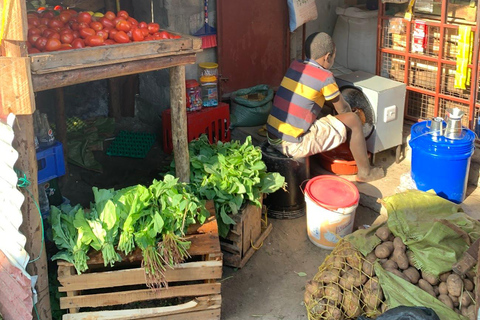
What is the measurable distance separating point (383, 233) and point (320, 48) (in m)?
2.19

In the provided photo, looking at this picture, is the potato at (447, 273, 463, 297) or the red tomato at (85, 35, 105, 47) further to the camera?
the red tomato at (85, 35, 105, 47)

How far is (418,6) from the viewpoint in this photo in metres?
7.02

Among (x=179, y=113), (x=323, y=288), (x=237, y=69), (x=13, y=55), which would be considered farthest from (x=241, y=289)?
(x=237, y=69)

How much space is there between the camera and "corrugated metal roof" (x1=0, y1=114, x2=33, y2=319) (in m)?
4.20

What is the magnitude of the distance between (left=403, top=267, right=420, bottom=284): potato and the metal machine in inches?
93.1

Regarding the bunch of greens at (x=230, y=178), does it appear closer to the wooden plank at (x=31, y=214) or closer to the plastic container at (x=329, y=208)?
the plastic container at (x=329, y=208)

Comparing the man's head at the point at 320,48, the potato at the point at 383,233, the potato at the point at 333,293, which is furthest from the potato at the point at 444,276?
the man's head at the point at 320,48

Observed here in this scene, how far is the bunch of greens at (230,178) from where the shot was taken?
5.41 metres

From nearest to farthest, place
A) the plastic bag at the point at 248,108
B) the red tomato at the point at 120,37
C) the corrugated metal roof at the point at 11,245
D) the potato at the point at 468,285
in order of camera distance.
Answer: the corrugated metal roof at the point at 11,245 → the potato at the point at 468,285 → the red tomato at the point at 120,37 → the plastic bag at the point at 248,108

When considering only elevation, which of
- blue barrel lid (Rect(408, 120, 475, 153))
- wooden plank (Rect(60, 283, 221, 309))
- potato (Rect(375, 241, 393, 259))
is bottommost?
wooden plank (Rect(60, 283, 221, 309))

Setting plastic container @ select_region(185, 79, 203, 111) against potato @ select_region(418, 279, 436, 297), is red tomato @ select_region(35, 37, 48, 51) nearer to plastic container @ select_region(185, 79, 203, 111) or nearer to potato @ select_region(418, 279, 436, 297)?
plastic container @ select_region(185, 79, 203, 111)

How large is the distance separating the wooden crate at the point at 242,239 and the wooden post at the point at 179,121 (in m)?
0.64

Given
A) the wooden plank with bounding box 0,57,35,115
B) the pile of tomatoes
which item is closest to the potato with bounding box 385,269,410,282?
the pile of tomatoes

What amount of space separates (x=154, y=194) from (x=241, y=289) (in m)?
1.29
